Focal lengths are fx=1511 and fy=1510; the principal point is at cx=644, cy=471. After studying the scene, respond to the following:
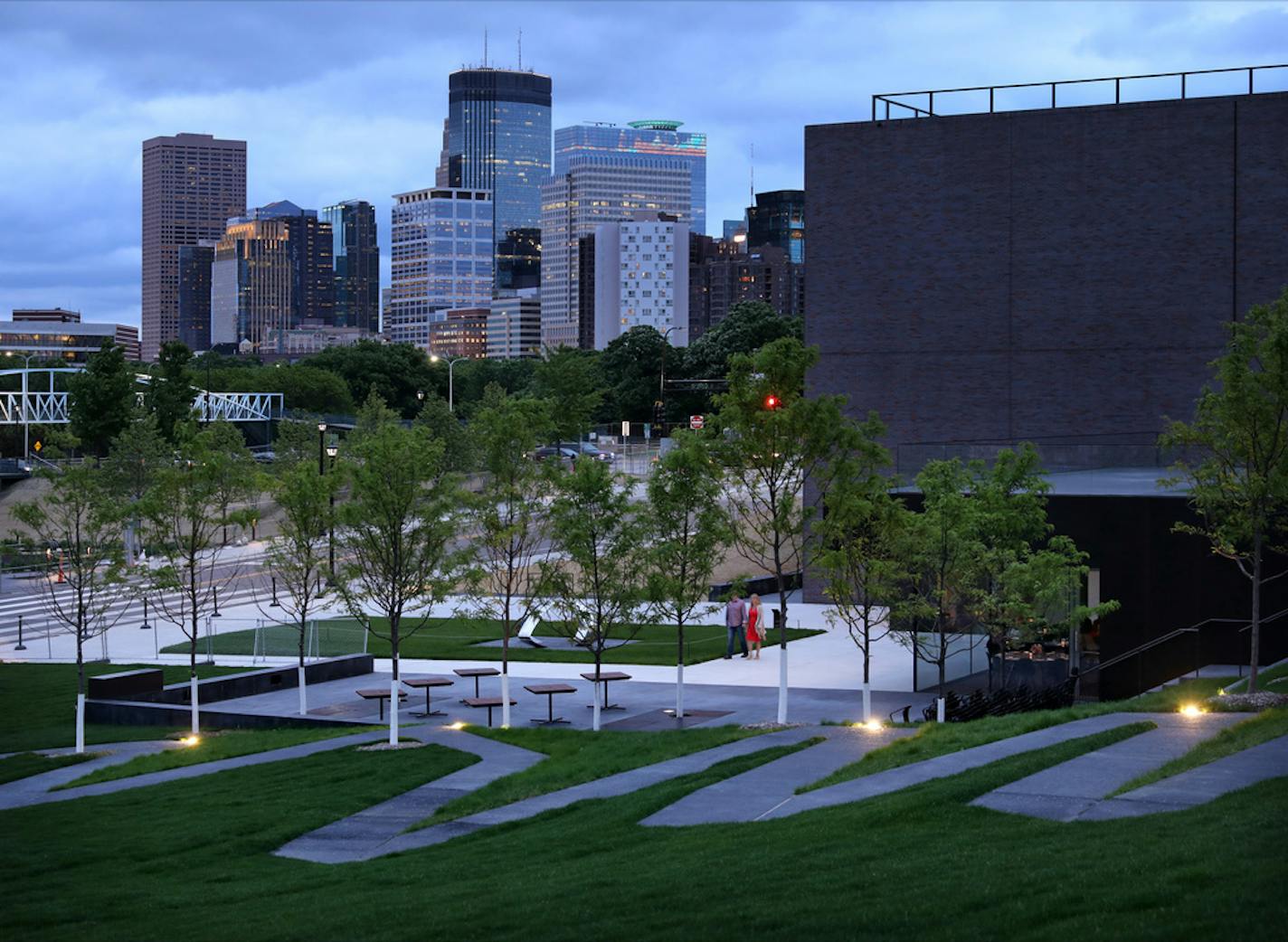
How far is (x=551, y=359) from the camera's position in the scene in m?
128

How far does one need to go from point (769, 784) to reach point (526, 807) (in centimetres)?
292

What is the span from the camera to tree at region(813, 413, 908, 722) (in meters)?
24.4

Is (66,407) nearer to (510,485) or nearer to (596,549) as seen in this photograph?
(510,485)

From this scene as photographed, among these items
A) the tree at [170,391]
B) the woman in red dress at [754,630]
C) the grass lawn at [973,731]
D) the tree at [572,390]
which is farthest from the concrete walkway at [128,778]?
the tree at [572,390]

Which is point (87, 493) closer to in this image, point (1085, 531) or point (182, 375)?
point (1085, 531)

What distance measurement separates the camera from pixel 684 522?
87.6ft

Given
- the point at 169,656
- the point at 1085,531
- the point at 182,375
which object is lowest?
the point at 169,656

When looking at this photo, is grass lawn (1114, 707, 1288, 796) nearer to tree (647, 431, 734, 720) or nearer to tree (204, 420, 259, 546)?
tree (647, 431, 734, 720)

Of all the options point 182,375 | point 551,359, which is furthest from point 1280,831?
point 551,359

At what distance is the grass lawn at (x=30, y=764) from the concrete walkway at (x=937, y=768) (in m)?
12.5

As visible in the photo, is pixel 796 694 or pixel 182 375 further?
pixel 182 375

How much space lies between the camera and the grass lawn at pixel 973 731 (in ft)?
61.1

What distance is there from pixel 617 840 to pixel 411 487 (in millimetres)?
11819

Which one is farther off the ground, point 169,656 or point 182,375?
point 182,375
